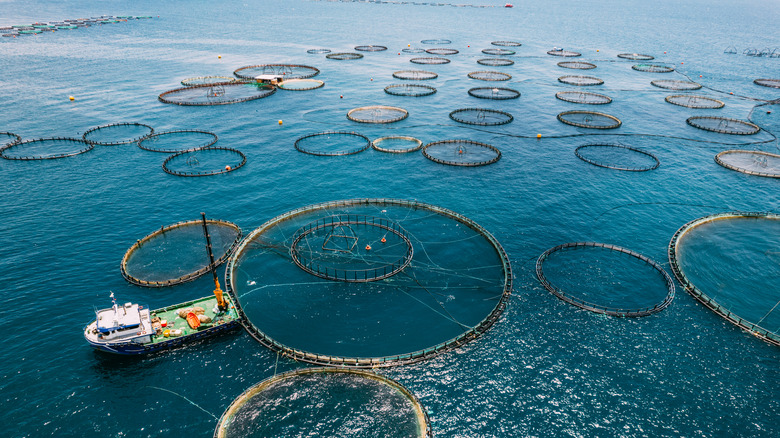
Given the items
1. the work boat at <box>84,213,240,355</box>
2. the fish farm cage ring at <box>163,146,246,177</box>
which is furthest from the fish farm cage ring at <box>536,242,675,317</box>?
the fish farm cage ring at <box>163,146,246,177</box>

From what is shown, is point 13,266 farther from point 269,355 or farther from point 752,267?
point 752,267

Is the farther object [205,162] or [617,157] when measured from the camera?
[617,157]

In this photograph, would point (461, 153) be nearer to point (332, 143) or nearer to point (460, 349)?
point (332, 143)

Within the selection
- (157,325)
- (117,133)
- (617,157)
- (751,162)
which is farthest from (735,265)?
(117,133)

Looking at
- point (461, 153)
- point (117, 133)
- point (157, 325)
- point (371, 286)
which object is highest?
point (117, 133)

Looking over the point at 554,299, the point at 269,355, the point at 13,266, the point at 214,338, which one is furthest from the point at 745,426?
the point at 13,266

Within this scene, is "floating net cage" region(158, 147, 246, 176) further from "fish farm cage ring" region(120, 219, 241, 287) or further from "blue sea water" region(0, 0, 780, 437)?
"fish farm cage ring" region(120, 219, 241, 287)
